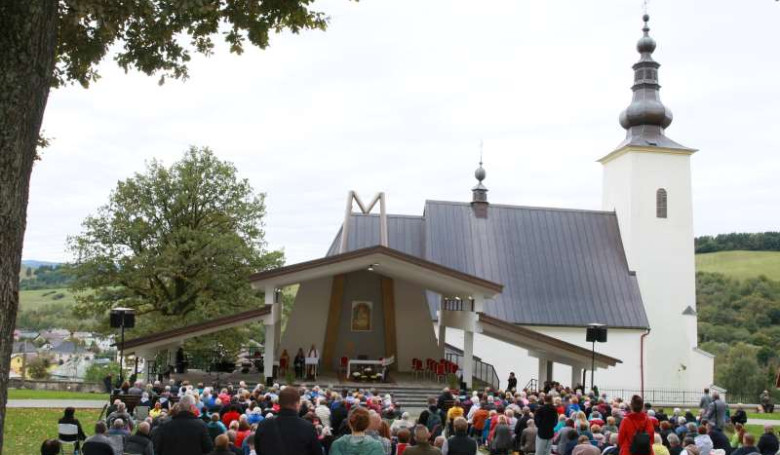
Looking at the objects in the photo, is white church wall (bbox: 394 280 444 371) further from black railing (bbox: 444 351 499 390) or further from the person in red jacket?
the person in red jacket

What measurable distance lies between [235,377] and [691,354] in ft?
69.9

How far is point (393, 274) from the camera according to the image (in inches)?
1018

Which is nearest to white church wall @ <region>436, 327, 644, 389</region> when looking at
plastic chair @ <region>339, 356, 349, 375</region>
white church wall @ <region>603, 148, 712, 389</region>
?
white church wall @ <region>603, 148, 712, 389</region>

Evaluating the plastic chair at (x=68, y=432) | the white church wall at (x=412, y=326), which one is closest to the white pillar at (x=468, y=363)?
the white church wall at (x=412, y=326)

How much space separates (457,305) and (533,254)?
42.0 feet

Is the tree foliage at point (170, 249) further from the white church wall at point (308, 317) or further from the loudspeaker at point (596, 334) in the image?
the loudspeaker at point (596, 334)

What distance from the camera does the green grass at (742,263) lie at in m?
Result: 83.2

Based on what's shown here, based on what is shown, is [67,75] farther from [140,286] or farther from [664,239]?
[664,239]

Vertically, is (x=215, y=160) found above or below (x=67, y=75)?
above

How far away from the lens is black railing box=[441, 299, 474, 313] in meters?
23.3

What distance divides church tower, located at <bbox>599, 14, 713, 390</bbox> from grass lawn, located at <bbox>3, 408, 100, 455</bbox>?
83.1 feet

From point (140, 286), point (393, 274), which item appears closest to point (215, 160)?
point (140, 286)

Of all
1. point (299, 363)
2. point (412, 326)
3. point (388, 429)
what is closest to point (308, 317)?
point (299, 363)

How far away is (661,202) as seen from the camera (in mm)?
37219
